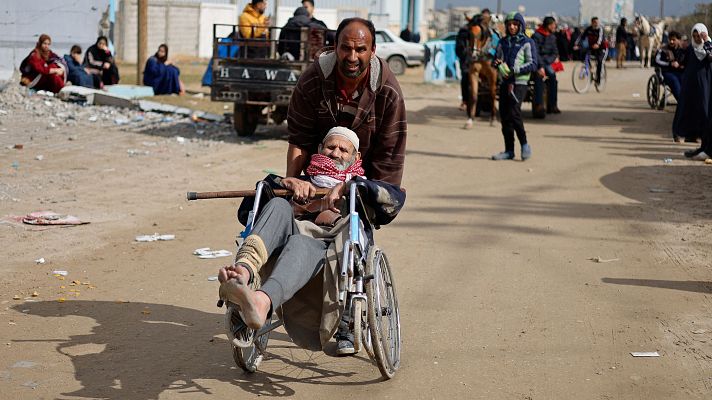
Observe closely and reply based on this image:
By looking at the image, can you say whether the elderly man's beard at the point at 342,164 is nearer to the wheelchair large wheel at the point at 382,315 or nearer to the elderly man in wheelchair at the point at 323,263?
the elderly man in wheelchair at the point at 323,263

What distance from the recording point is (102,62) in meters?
23.9

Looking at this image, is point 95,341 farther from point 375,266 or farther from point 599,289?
point 599,289

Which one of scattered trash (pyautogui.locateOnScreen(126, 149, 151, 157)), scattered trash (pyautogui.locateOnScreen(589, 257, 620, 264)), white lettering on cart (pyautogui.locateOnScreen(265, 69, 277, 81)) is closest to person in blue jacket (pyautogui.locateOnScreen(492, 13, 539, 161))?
white lettering on cart (pyautogui.locateOnScreen(265, 69, 277, 81))

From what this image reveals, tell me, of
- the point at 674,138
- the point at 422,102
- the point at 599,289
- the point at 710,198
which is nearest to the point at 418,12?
the point at 422,102

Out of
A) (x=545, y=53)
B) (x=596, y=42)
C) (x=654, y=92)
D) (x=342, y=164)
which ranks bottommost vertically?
(x=342, y=164)

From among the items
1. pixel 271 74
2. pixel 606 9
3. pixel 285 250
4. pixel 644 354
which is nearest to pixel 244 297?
pixel 285 250

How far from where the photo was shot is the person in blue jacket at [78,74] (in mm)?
22375

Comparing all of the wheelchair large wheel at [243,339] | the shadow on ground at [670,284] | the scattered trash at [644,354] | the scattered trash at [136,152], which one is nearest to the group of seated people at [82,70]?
the scattered trash at [136,152]

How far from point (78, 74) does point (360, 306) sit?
18649 millimetres

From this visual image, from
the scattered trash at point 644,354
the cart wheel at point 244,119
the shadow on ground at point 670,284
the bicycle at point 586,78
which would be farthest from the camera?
the bicycle at point 586,78

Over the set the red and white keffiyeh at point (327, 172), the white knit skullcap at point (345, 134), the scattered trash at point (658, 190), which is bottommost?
the scattered trash at point (658, 190)

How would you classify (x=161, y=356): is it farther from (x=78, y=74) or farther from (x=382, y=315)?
(x=78, y=74)

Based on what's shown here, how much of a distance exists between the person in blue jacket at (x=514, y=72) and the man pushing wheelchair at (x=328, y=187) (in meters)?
8.80

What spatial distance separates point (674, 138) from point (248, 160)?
746cm
